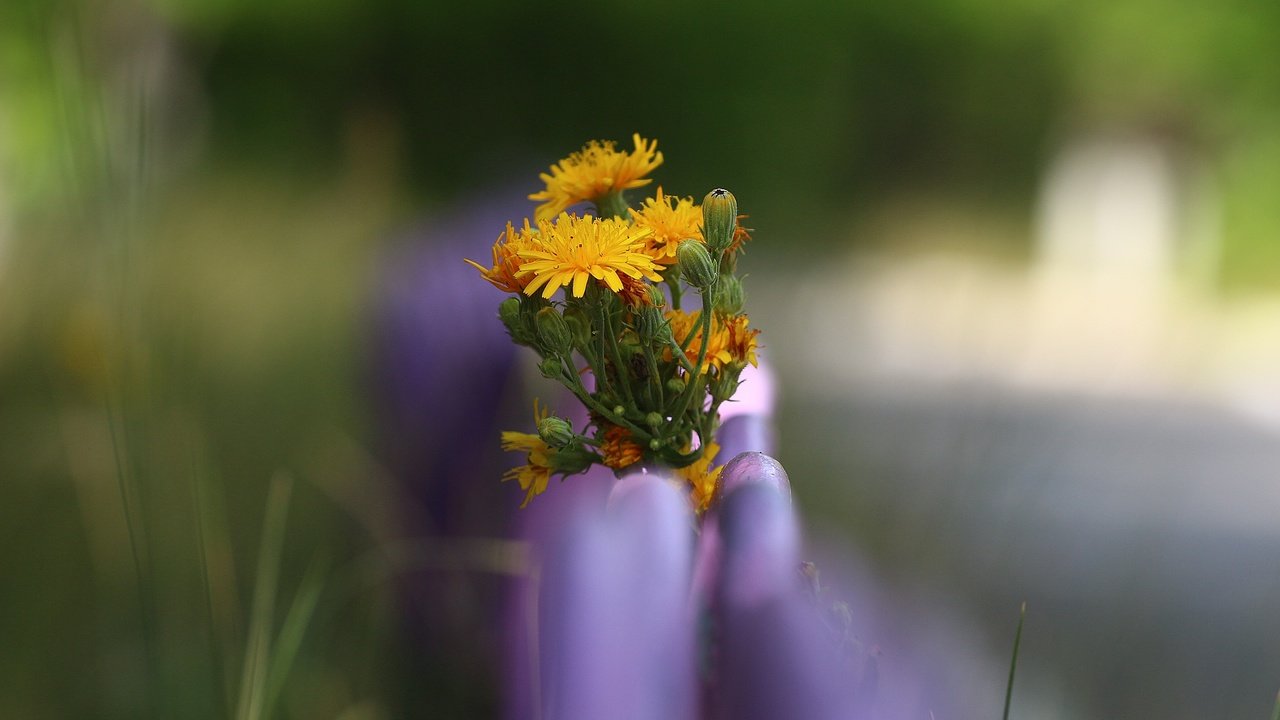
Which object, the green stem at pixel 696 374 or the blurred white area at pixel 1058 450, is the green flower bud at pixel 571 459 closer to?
the green stem at pixel 696 374

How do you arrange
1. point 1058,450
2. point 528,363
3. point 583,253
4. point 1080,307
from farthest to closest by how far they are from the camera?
1. point 1080,307
2. point 1058,450
3. point 528,363
4. point 583,253

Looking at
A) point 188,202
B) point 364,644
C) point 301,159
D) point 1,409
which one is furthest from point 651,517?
point 301,159

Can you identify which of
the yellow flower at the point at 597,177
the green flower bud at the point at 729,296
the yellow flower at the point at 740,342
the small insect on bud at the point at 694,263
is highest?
the yellow flower at the point at 597,177

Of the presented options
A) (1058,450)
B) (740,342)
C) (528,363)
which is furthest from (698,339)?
(1058,450)

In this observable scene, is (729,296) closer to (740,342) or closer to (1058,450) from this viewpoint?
(740,342)

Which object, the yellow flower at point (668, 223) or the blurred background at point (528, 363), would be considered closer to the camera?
the yellow flower at point (668, 223)

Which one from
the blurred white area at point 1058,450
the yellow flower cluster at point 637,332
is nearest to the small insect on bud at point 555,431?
the yellow flower cluster at point 637,332

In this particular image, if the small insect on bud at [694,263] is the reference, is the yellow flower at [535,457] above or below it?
below

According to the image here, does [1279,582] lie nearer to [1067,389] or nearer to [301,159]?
[1067,389]
